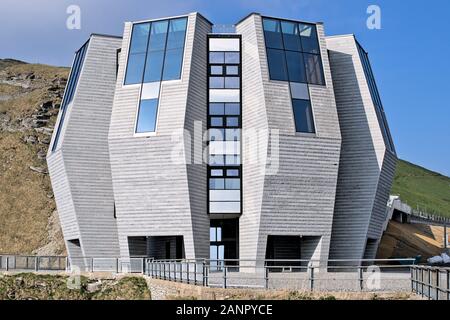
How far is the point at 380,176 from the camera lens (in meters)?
42.5

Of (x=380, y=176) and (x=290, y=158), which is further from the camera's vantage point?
(x=380, y=176)

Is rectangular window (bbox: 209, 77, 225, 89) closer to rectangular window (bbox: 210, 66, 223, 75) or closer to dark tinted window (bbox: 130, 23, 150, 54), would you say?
rectangular window (bbox: 210, 66, 223, 75)

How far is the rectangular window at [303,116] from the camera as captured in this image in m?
39.7

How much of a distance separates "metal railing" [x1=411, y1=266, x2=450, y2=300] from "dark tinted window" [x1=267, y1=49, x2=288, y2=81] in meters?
19.0

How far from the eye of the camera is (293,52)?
135 ft

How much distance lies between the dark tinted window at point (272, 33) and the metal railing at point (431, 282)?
808 inches

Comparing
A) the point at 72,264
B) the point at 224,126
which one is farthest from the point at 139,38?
the point at 72,264

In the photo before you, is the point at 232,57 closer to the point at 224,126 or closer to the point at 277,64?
the point at 277,64

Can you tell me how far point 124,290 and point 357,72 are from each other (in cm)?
1947

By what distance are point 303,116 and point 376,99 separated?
25.2ft

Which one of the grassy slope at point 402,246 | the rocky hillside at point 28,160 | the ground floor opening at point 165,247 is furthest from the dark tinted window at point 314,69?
the rocky hillside at point 28,160

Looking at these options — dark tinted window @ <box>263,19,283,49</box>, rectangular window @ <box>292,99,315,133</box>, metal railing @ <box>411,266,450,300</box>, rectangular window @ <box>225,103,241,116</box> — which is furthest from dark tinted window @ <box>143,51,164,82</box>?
metal railing @ <box>411,266,450,300</box>

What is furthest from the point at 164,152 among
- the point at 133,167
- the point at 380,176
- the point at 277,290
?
the point at 277,290

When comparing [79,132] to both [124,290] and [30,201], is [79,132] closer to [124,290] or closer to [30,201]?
[124,290]
